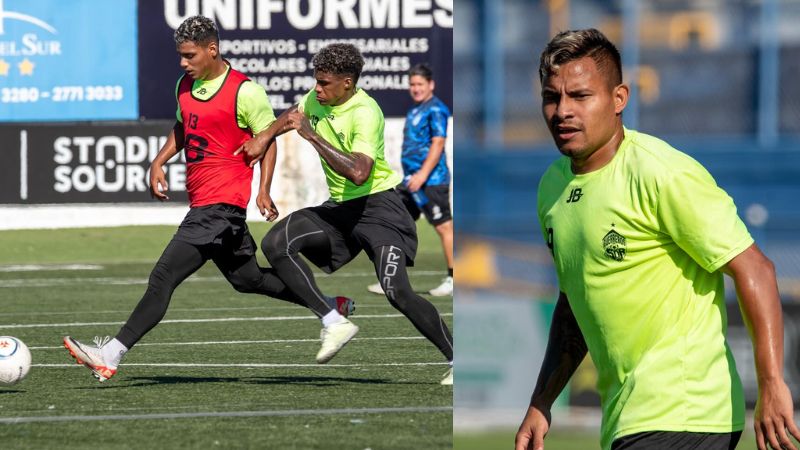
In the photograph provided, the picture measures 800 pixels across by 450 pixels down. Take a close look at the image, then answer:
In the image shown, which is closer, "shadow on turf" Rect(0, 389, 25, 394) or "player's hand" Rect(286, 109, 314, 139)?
"player's hand" Rect(286, 109, 314, 139)

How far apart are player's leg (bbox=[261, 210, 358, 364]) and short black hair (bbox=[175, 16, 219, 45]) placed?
1173 mm

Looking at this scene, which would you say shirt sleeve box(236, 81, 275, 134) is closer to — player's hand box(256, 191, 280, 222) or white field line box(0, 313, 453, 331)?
player's hand box(256, 191, 280, 222)

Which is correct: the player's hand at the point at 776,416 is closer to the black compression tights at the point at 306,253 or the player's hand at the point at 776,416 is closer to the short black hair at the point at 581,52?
the short black hair at the point at 581,52

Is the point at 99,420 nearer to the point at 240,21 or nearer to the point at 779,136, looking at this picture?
the point at 779,136

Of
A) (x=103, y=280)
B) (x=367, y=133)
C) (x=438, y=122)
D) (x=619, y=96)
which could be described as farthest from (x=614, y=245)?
(x=103, y=280)

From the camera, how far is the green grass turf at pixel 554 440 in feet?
28.9

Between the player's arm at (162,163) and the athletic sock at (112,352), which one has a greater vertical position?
the player's arm at (162,163)

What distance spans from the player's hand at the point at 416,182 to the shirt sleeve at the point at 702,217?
10.9 metres

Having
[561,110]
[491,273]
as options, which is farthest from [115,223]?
[561,110]

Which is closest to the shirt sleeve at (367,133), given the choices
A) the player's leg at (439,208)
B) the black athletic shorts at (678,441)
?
the black athletic shorts at (678,441)

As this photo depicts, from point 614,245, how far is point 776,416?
61 centimetres

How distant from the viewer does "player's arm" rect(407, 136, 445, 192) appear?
577 inches

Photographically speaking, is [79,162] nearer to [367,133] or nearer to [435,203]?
[435,203]

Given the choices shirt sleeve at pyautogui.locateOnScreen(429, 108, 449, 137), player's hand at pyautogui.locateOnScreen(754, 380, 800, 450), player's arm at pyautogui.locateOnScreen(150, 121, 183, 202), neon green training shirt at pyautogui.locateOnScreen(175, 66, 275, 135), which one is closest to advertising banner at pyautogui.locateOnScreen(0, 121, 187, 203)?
shirt sleeve at pyautogui.locateOnScreen(429, 108, 449, 137)
